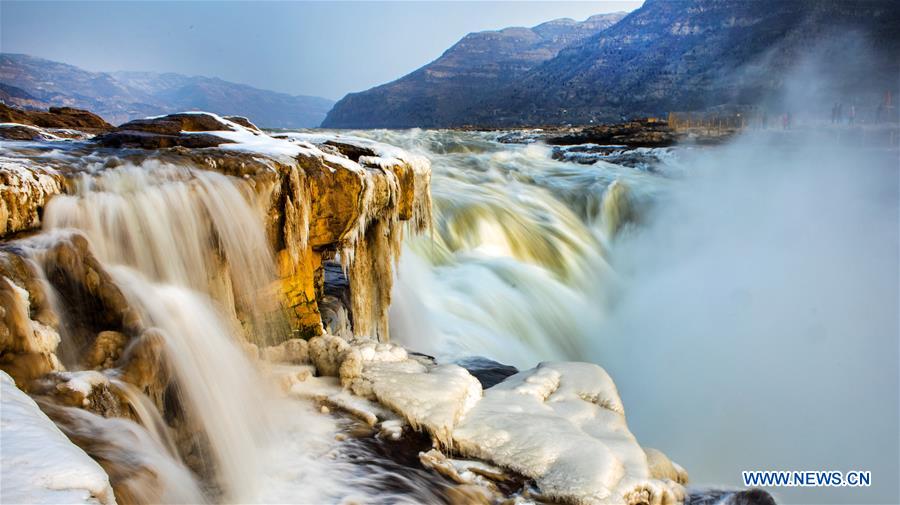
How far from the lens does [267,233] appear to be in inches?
176

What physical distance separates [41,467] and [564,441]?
251 cm

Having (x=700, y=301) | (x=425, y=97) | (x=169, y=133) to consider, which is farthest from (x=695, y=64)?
(x=169, y=133)

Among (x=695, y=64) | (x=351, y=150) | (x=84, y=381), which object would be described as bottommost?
(x=84, y=381)

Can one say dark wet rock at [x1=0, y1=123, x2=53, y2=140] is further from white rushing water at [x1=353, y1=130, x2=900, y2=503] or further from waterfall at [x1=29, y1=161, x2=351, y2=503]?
white rushing water at [x1=353, y1=130, x2=900, y2=503]

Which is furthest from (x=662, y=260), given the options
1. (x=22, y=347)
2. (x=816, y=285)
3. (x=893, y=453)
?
(x=22, y=347)

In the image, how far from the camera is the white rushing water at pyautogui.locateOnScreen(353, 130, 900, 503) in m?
7.17

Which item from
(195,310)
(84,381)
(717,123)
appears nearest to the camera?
(84,381)

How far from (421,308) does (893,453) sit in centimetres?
619

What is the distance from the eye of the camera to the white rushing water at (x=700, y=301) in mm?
7168

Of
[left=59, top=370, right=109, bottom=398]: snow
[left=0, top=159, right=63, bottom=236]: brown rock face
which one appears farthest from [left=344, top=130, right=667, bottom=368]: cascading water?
[left=59, top=370, right=109, bottom=398]: snow

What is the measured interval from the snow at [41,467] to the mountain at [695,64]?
243 ft

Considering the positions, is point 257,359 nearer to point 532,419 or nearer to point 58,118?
point 532,419

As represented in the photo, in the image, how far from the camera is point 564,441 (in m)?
3.24

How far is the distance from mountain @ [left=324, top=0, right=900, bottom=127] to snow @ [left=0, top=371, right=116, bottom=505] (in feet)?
243
